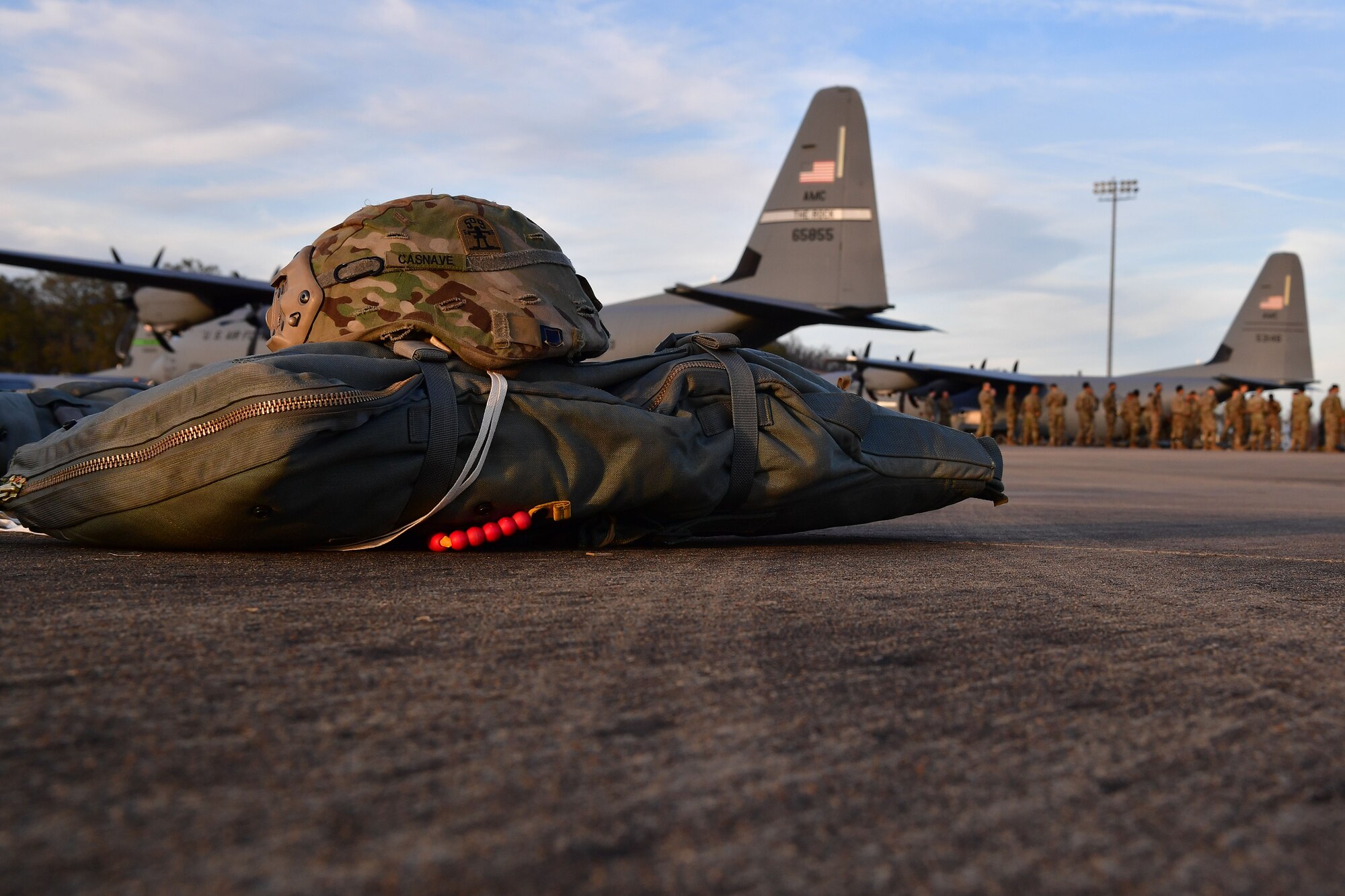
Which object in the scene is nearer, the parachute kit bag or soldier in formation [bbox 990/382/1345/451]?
the parachute kit bag

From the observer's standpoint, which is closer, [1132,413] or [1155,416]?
[1155,416]

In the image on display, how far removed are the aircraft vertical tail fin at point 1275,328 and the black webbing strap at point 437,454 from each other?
29.9 metres

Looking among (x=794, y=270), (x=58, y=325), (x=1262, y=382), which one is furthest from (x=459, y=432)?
(x=58, y=325)

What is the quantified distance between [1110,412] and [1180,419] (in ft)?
4.56

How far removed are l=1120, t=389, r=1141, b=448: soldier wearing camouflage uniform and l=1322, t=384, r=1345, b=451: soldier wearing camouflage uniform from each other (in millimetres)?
3408

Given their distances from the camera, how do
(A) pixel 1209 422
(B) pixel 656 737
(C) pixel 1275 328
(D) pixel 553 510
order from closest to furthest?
(B) pixel 656 737
(D) pixel 553 510
(A) pixel 1209 422
(C) pixel 1275 328

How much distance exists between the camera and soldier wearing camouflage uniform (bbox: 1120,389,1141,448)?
73.0ft

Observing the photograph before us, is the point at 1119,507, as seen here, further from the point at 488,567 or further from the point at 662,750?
the point at 662,750

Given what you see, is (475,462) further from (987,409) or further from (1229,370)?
(1229,370)

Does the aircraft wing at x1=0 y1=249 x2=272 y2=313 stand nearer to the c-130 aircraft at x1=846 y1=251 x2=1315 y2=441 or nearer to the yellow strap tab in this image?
the yellow strap tab

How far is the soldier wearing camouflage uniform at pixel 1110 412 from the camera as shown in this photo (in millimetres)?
22453

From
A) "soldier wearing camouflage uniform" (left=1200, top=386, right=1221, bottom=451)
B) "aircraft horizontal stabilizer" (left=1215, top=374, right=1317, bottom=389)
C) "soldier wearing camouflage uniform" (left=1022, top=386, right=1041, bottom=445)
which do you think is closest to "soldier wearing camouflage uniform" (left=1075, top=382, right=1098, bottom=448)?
"soldier wearing camouflage uniform" (left=1022, top=386, right=1041, bottom=445)

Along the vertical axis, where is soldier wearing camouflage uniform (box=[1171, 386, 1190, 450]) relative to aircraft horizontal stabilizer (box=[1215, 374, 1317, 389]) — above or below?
below

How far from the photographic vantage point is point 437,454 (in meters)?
2.03
